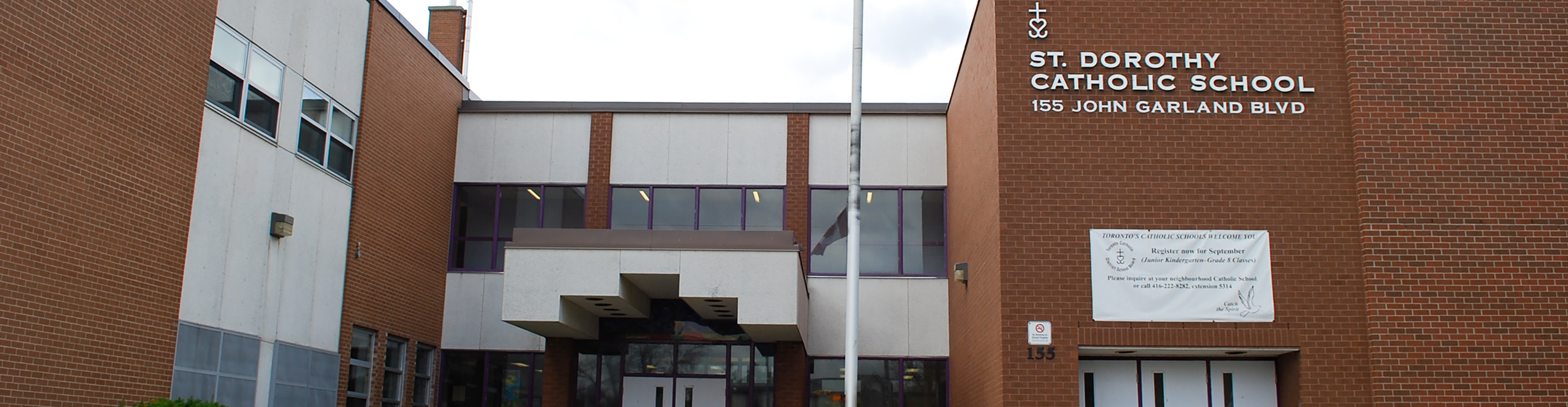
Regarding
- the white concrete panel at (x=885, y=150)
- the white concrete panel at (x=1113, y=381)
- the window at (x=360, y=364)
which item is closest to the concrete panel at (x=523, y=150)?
the window at (x=360, y=364)

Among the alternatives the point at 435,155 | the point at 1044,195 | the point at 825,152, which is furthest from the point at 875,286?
the point at 435,155

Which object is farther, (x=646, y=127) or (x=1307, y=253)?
(x=646, y=127)

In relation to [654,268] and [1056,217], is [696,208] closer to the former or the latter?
[654,268]

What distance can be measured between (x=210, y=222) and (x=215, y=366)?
1856 millimetres

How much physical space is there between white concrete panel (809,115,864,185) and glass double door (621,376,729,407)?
4257 millimetres

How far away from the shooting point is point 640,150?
912 inches

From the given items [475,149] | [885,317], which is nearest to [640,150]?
[475,149]

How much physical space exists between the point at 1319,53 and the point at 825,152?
961 cm

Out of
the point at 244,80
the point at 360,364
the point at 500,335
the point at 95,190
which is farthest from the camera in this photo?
the point at 500,335

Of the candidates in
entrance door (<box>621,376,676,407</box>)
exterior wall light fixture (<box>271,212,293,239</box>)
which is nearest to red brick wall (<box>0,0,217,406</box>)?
exterior wall light fixture (<box>271,212,293,239</box>)

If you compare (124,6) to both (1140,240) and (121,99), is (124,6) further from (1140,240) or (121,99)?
(1140,240)

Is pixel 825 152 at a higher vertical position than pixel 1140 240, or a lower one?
higher

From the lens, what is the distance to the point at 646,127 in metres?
23.2

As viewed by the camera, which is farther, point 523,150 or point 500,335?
point 523,150
